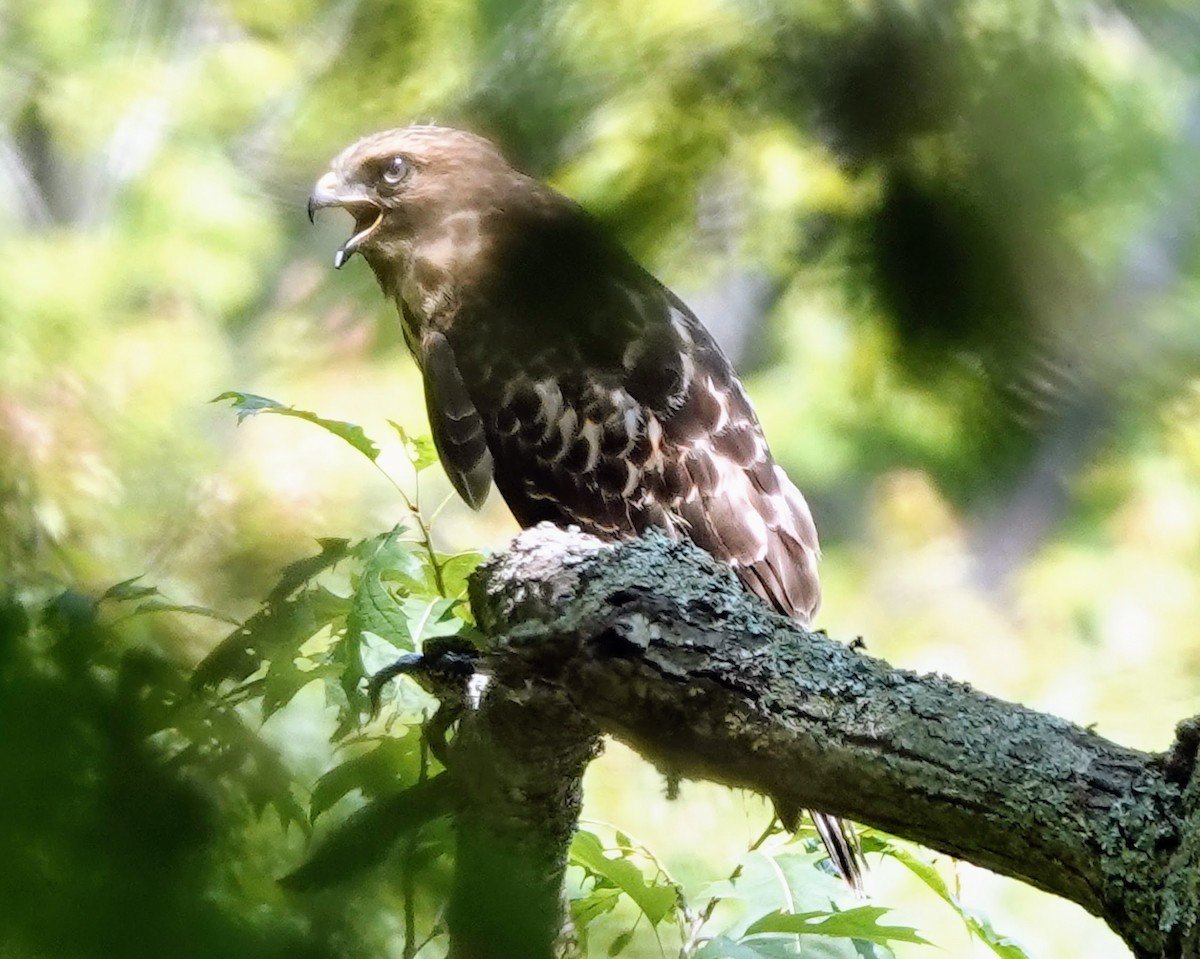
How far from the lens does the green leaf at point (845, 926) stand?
1.01 m

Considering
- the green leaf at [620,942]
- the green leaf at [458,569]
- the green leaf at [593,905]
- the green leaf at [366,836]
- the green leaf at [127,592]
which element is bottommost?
the green leaf at [366,836]

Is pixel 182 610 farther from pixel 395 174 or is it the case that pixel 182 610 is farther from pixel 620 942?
pixel 395 174

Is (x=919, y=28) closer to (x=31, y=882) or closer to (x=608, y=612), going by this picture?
(x=31, y=882)

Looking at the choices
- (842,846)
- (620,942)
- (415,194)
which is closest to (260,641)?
(620,942)

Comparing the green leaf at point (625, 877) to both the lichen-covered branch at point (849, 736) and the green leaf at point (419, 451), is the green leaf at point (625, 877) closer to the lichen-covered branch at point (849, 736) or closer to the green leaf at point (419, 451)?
the lichen-covered branch at point (849, 736)

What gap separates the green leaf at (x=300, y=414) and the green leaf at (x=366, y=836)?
1.89 ft

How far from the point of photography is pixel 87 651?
1.09 ft

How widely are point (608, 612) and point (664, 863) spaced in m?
0.57

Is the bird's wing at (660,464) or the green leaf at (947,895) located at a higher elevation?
the bird's wing at (660,464)

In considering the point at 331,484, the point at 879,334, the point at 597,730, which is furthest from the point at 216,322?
the point at 879,334

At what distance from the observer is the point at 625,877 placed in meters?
1.10

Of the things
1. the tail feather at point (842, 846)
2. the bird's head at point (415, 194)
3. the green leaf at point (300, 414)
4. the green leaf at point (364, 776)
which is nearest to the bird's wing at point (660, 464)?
the bird's head at point (415, 194)

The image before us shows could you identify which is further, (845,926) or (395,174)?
(395,174)

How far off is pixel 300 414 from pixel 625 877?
48cm
